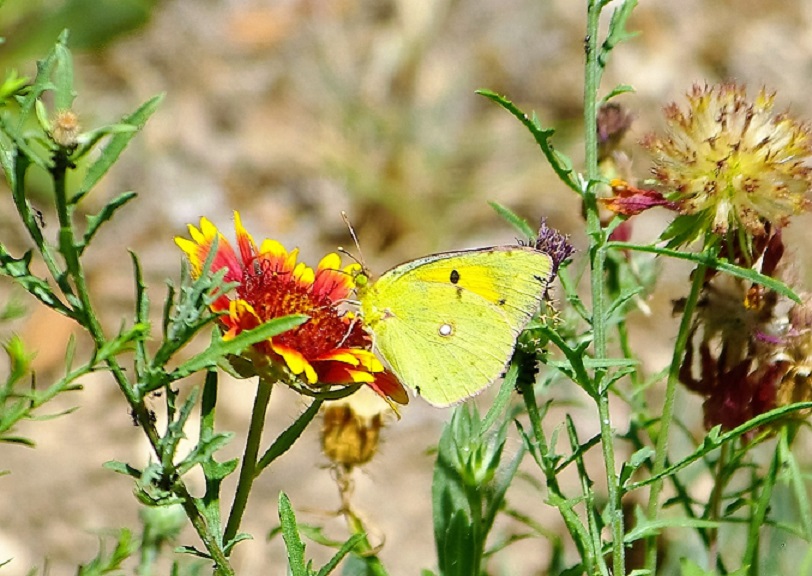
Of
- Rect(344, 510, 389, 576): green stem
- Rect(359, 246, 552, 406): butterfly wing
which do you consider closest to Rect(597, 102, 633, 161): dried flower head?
Rect(359, 246, 552, 406): butterfly wing

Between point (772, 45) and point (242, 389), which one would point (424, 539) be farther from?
point (772, 45)

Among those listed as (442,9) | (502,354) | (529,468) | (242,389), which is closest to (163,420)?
(242,389)

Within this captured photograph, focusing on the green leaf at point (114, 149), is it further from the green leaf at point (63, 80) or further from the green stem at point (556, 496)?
the green stem at point (556, 496)

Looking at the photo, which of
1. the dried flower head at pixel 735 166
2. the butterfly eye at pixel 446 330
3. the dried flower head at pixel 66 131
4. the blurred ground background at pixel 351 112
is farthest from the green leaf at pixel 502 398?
the blurred ground background at pixel 351 112

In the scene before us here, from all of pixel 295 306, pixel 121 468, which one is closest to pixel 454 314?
pixel 295 306

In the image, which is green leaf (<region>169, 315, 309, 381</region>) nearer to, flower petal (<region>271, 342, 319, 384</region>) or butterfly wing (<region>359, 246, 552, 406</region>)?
flower petal (<region>271, 342, 319, 384</region>)

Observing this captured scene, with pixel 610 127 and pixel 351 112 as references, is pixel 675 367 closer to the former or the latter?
pixel 610 127
